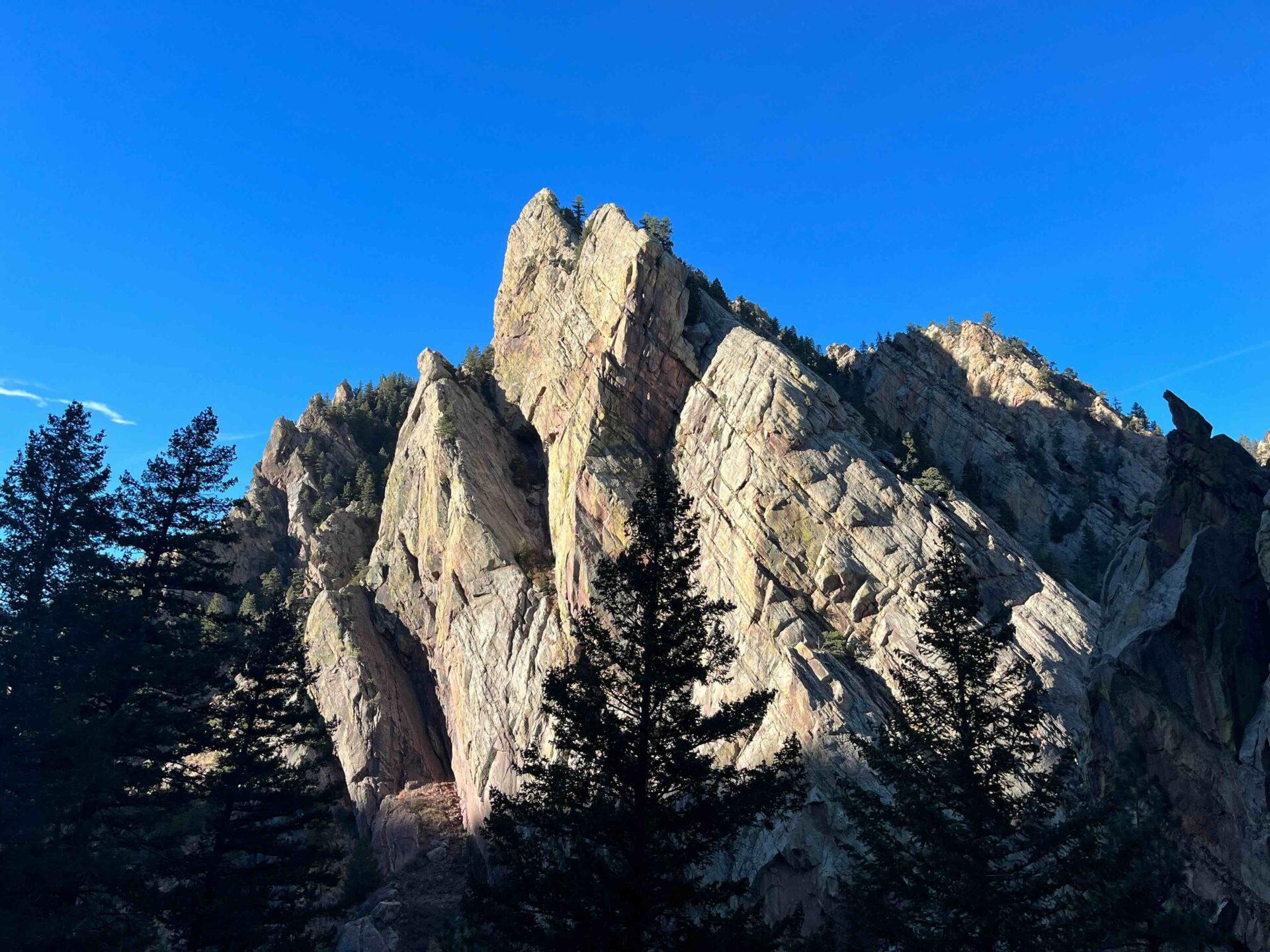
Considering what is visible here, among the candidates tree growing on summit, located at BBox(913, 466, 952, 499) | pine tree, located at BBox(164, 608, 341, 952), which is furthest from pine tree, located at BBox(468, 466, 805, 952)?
tree growing on summit, located at BBox(913, 466, 952, 499)

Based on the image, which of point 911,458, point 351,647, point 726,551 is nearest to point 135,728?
point 726,551

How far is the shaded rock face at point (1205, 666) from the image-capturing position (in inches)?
767

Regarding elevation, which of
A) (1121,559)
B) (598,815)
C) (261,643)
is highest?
(261,643)

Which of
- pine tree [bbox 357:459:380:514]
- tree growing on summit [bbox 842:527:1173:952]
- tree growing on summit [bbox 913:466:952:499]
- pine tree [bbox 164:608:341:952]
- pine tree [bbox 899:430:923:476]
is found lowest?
tree growing on summit [bbox 842:527:1173:952]

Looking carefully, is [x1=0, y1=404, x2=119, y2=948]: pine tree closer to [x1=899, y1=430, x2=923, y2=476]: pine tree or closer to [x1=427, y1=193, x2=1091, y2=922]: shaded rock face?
[x1=427, y1=193, x2=1091, y2=922]: shaded rock face

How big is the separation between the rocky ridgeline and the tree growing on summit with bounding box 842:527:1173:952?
627cm

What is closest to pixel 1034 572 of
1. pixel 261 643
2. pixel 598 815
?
pixel 598 815

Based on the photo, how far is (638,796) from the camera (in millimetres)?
16125

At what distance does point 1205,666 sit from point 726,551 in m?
23.9

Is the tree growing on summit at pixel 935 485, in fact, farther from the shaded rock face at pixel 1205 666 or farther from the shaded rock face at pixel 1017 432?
the shaded rock face at pixel 1205 666

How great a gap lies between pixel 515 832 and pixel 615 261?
143ft

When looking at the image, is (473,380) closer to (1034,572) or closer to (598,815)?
(1034,572)

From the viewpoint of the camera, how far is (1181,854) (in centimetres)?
2016

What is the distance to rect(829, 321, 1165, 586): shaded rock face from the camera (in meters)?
65.4
